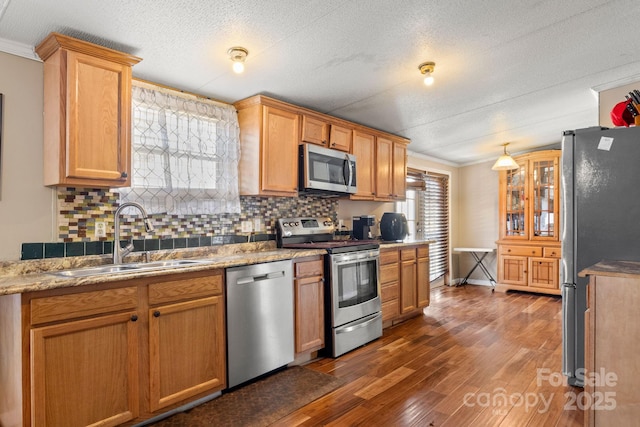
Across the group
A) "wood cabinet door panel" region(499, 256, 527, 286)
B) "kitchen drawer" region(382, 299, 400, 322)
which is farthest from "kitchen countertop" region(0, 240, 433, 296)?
"wood cabinet door panel" region(499, 256, 527, 286)

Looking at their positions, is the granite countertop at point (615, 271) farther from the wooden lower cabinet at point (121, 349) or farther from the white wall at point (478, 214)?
the white wall at point (478, 214)

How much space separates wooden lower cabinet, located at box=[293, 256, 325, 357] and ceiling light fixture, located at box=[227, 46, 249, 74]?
1459mm

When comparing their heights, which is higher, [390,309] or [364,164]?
[364,164]

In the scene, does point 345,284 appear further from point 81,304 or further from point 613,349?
point 81,304

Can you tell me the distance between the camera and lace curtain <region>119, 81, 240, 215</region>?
261 centimetres

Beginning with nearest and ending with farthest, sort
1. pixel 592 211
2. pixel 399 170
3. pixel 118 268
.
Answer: pixel 118 268 < pixel 592 211 < pixel 399 170

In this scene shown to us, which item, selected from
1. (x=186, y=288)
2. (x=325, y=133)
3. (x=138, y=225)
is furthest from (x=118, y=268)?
(x=325, y=133)

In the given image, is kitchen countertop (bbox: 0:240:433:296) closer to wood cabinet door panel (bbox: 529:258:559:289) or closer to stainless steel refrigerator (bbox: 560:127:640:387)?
stainless steel refrigerator (bbox: 560:127:640:387)

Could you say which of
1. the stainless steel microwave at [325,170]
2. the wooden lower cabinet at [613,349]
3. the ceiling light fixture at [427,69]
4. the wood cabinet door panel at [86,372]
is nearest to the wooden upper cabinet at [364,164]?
the stainless steel microwave at [325,170]

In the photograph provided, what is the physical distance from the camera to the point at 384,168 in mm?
4473

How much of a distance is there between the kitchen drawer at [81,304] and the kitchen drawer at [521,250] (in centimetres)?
544

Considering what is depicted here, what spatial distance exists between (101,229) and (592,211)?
3203 mm

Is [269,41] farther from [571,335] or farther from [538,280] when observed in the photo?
[538,280]

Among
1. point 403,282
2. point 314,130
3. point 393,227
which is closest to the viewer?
point 314,130
